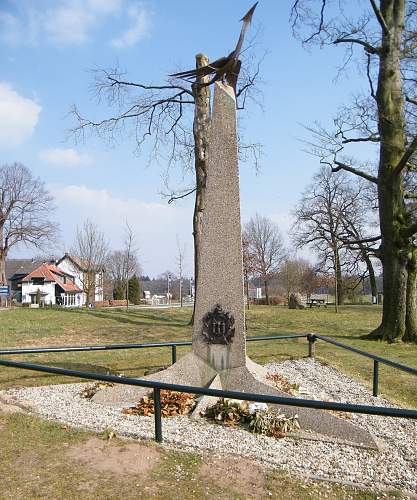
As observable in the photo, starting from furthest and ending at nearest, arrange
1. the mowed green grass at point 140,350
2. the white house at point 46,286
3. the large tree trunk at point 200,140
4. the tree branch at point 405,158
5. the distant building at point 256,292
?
the distant building at point 256,292 < the white house at point 46,286 < the large tree trunk at point 200,140 < the tree branch at point 405,158 < the mowed green grass at point 140,350

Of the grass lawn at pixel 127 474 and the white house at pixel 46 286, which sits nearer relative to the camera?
the grass lawn at pixel 127 474

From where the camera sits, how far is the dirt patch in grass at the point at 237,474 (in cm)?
336

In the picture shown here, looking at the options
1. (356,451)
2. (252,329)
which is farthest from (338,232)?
(356,451)

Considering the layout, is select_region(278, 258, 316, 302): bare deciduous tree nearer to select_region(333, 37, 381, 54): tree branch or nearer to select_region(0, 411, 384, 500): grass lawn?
select_region(333, 37, 381, 54): tree branch

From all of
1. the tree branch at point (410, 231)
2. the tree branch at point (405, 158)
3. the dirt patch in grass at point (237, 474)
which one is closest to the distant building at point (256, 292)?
the tree branch at point (410, 231)

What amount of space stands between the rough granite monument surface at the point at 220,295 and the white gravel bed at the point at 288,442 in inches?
27.8

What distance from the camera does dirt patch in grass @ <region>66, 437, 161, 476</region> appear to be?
11.9 ft

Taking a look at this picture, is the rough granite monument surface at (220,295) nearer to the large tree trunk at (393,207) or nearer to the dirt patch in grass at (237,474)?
the dirt patch in grass at (237,474)

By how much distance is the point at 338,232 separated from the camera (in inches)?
1485

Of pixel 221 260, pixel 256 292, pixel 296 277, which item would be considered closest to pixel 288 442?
pixel 221 260

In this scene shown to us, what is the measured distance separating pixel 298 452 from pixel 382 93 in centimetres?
1223

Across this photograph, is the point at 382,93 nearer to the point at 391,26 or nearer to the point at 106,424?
the point at 391,26

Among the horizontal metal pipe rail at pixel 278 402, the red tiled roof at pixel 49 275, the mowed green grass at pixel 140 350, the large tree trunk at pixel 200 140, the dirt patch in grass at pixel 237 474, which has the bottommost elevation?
the mowed green grass at pixel 140 350

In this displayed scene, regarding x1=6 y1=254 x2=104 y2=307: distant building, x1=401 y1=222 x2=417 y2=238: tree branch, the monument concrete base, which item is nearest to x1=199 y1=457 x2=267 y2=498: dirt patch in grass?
the monument concrete base
